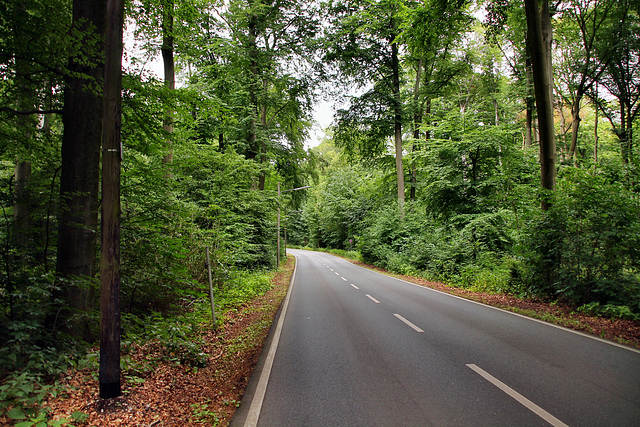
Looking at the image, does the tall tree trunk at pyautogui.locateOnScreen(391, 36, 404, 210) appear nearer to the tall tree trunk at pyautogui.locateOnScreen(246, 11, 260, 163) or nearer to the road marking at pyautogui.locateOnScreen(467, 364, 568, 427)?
the tall tree trunk at pyautogui.locateOnScreen(246, 11, 260, 163)

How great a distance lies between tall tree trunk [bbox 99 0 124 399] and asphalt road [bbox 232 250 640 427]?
60.7 inches

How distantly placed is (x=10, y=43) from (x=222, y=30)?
42.0 feet

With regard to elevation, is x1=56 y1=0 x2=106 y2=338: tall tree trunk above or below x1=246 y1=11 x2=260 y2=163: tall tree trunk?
below

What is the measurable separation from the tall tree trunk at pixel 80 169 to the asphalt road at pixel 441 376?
2826 mm

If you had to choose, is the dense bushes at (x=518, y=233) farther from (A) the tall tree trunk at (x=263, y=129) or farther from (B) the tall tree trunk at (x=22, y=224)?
(B) the tall tree trunk at (x=22, y=224)

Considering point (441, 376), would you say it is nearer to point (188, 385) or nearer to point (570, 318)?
point (188, 385)

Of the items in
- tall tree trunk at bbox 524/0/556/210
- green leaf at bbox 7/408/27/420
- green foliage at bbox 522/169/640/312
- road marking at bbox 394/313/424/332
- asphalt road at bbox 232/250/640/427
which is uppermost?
tall tree trunk at bbox 524/0/556/210

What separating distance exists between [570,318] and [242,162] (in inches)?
487

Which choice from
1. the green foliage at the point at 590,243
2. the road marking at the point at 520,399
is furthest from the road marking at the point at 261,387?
the green foliage at the point at 590,243

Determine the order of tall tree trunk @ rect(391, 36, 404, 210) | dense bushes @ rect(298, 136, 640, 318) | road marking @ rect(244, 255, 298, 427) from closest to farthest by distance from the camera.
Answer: road marking @ rect(244, 255, 298, 427) < dense bushes @ rect(298, 136, 640, 318) < tall tree trunk @ rect(391, 36, 404, 210)

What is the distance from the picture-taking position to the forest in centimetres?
418

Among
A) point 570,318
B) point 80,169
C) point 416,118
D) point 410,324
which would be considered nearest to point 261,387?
point 80,169

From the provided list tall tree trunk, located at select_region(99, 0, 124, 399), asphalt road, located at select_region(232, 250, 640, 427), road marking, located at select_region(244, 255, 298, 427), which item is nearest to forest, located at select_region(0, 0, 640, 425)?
tall tree trunk, located at select_region(99, 0, 124, 399)

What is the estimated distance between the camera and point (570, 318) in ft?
24.2
